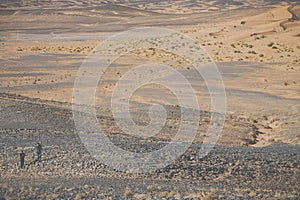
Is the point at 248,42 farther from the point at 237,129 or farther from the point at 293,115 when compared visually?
the point at 237,129

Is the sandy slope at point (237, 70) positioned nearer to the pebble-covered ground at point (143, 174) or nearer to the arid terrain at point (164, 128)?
the arid terrain at point (164, 128)

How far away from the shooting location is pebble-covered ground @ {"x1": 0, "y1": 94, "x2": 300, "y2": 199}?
8648 mm

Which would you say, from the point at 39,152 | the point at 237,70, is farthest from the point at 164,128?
the point at 237,70

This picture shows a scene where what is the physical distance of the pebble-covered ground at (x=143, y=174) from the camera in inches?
340

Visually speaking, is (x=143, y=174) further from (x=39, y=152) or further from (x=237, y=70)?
(x=237, y=70)

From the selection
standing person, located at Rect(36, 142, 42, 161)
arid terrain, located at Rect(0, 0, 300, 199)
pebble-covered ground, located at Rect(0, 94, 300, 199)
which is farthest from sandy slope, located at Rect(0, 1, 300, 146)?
standing person, located at Rect(36, 142, 42, 161)

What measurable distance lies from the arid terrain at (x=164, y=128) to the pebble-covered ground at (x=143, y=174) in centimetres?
2

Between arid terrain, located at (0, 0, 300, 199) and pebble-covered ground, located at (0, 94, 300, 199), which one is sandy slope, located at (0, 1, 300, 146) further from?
pebble-covered ground, located at (0, 94, 300, 199)

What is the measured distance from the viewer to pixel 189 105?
2164 cm

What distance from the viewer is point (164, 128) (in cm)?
1720

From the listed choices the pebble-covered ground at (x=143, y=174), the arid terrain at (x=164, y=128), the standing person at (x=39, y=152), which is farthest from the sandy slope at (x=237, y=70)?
the standing person at (x=39, y=152)

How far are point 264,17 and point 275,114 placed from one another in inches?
2207

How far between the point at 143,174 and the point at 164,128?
7176mm

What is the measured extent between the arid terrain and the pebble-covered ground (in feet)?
0.07
